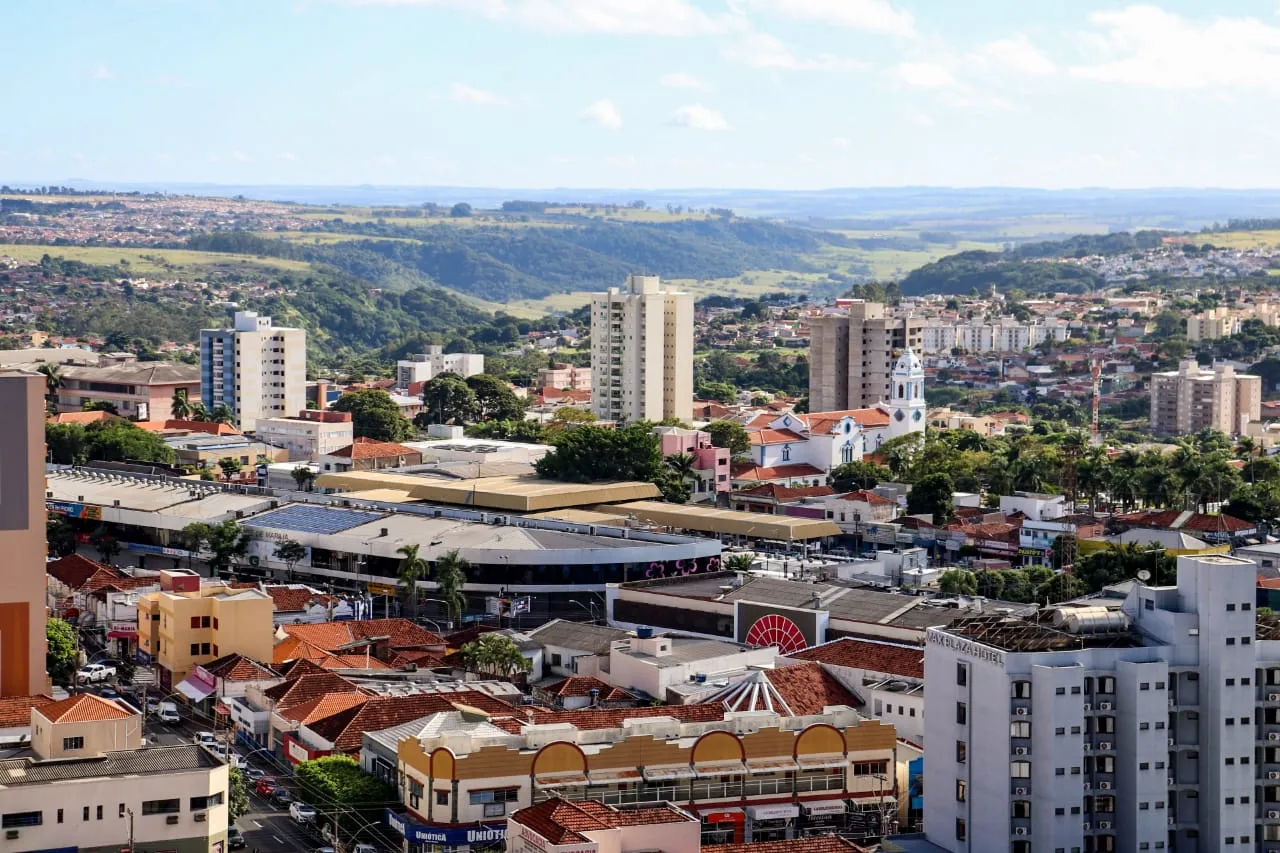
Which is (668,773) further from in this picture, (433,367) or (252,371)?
(433,367)

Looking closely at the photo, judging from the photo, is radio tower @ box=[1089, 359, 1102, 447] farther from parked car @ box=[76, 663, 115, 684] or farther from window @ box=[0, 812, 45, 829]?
window @ box=[0, 812, 45, 829]

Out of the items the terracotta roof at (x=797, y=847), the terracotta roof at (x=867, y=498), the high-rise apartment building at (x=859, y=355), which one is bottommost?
the terracotta roof at (x=797, y=847)

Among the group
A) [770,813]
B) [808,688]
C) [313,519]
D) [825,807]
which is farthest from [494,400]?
[770,813]

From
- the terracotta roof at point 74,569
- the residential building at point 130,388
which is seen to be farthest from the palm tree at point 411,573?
the residential building at point 130,388

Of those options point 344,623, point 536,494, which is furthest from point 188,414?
point 344,623

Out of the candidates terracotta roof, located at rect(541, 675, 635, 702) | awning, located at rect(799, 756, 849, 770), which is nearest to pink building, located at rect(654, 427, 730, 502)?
terracotta roof, located at rect(541, 675, 635, 702)

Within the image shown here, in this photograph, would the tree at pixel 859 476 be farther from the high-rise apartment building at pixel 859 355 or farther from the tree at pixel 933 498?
the high-rise apartment building at pixel 859 355
